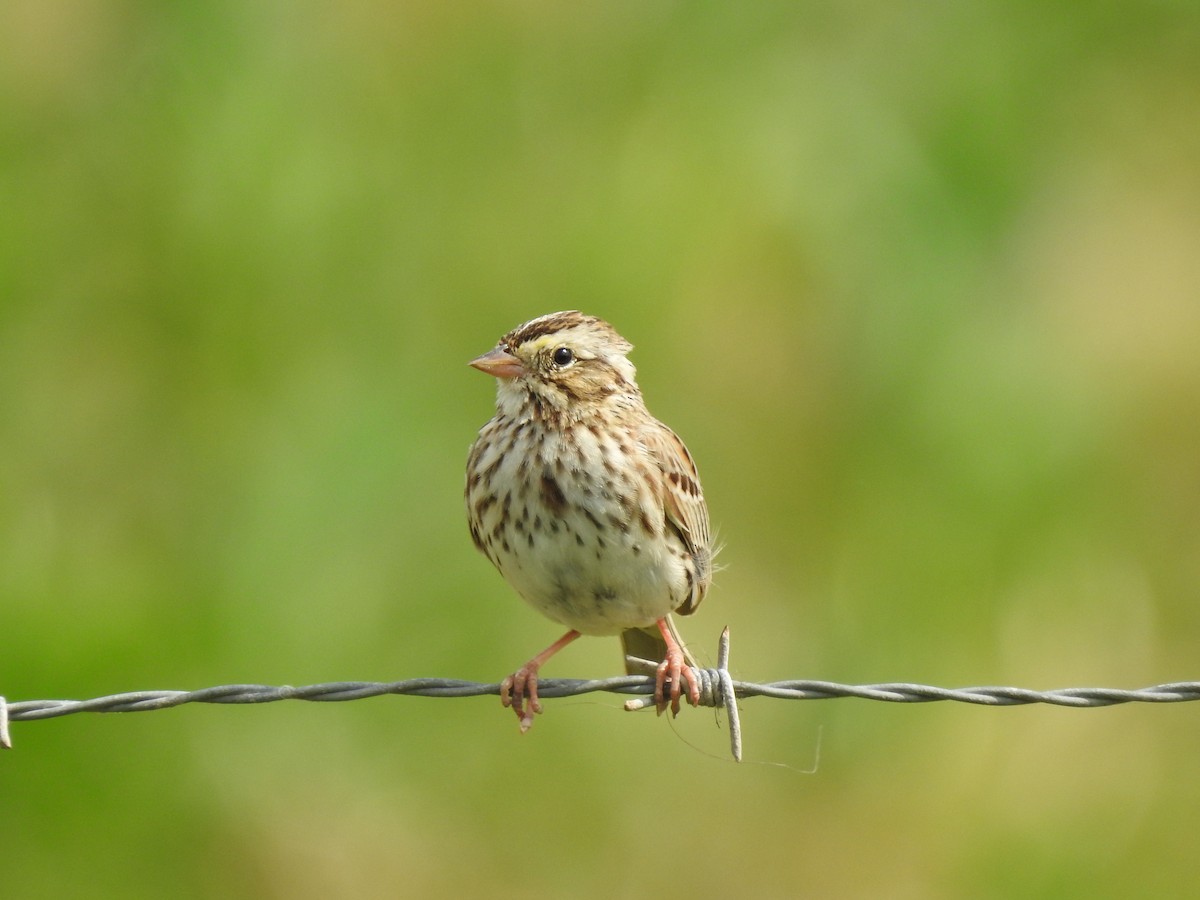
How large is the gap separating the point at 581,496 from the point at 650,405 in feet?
13.2

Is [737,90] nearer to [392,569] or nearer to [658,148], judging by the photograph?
[658,148]

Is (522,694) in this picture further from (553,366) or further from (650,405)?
(650,405)

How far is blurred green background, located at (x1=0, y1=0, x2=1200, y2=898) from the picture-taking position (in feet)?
28.9

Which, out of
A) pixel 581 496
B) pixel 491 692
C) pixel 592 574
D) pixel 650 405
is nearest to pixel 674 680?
pixel 592 574

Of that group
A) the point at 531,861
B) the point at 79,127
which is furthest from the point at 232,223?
the point at 531,861

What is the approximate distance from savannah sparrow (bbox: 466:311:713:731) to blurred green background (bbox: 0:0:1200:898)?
245cm

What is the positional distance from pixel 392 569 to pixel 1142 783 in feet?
13.3

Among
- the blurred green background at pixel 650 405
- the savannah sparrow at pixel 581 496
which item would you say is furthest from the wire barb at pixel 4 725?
the blurred green background at pixel 650 405

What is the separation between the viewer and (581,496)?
19.2 ft

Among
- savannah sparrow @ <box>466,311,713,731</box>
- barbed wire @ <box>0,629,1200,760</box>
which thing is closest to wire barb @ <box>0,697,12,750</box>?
barbed wire @ <box>0,629,1200,760</box>

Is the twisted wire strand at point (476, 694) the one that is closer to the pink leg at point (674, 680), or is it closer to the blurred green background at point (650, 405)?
the pink leg at point (674, 680)

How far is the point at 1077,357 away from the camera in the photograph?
34.9ft

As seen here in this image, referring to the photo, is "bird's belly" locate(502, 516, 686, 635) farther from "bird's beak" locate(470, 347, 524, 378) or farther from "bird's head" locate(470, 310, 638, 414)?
"bird's beak" locate(470, 347, 524, 378)

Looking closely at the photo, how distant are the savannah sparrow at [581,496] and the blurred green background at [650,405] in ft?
8.05
